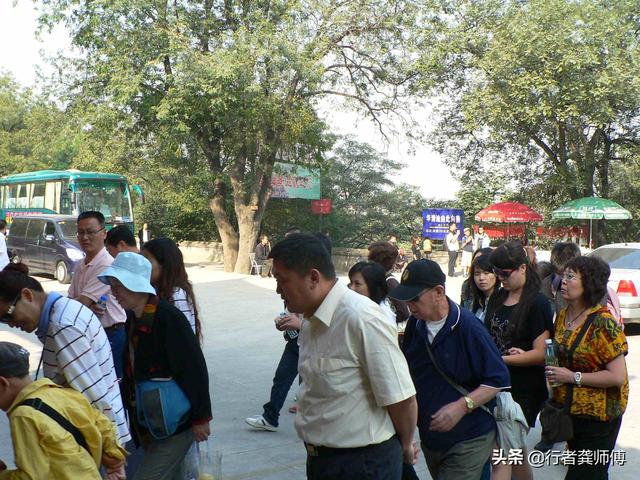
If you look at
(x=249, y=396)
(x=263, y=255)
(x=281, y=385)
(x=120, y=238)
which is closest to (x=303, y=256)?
(x=120, y=238)

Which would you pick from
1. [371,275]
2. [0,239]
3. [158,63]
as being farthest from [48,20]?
[371,275]

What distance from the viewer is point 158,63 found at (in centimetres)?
2039

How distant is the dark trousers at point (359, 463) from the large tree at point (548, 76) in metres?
17.9

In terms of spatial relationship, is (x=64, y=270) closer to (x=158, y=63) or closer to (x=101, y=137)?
(x=101, y=137)

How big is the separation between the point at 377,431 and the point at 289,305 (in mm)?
574

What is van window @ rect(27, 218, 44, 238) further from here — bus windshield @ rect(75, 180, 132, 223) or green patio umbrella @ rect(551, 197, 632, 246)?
green patio umbrella @ rect(551, 197, 632, 246)

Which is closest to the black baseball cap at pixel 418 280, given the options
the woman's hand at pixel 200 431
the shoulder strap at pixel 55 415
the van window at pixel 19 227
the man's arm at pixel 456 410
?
the man's arm at pixel 456 410

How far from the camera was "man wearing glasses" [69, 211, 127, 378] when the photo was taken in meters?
4.96

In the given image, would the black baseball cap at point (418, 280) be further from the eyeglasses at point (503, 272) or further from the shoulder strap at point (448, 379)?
the eyeglasses at point (503, 272)

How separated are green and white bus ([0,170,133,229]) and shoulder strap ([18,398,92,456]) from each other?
72.4 feet

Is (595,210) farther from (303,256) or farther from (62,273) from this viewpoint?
(303,256)

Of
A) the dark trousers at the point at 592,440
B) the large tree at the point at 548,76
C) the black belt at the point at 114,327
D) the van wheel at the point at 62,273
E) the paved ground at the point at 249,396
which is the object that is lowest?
the paved ground at the point at 249,396

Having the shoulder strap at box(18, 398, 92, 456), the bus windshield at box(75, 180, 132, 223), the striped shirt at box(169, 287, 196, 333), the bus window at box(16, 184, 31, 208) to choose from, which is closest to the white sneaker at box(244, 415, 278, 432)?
the striped shirt at box(169, 287, 196, 333)

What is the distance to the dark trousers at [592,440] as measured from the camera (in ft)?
12.2
